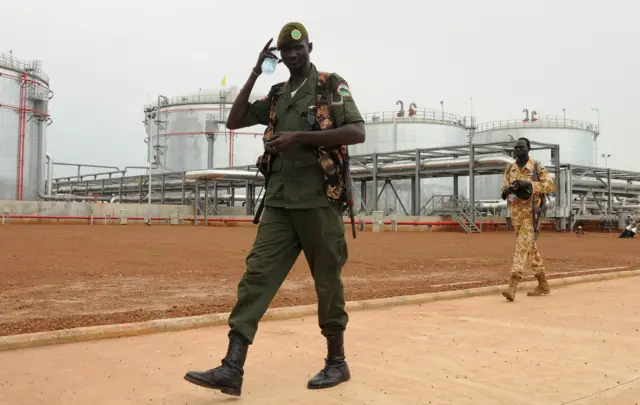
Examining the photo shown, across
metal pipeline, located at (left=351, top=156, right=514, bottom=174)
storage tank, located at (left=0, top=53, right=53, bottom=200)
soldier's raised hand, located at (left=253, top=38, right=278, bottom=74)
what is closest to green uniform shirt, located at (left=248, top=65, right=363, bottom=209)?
soldier's raised hand, located at (left=253, top=38, right=278, bottom=74)

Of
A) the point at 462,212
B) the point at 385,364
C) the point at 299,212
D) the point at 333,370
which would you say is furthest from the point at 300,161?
the point at 462,212

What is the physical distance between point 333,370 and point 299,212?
0.79m

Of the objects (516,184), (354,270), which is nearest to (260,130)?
(354,270)

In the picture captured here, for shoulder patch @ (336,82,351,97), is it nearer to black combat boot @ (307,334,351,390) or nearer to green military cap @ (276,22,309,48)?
green military cap @ (276,22,309,48)

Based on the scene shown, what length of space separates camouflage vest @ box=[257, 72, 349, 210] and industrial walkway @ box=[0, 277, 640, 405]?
3.11 ft

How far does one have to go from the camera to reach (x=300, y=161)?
294cm

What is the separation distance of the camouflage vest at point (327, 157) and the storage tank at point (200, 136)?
139ft

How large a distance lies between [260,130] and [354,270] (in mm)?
38860

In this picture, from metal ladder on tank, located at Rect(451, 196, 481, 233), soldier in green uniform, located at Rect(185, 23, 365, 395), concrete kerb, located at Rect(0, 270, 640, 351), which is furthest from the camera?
metal ladder on tank, located at Rect(451, 196, 481, 233)

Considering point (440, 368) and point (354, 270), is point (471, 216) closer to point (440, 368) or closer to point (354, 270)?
point (354, 270)

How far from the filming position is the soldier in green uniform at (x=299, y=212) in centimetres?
285

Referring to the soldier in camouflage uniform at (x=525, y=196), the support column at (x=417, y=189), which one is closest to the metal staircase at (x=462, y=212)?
the support column at (x=417, y=189)

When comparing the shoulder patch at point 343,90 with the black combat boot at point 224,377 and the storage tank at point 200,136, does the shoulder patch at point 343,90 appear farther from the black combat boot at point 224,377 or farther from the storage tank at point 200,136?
the storage tank at point 200,136

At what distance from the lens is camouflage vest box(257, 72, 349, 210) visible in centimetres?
292
